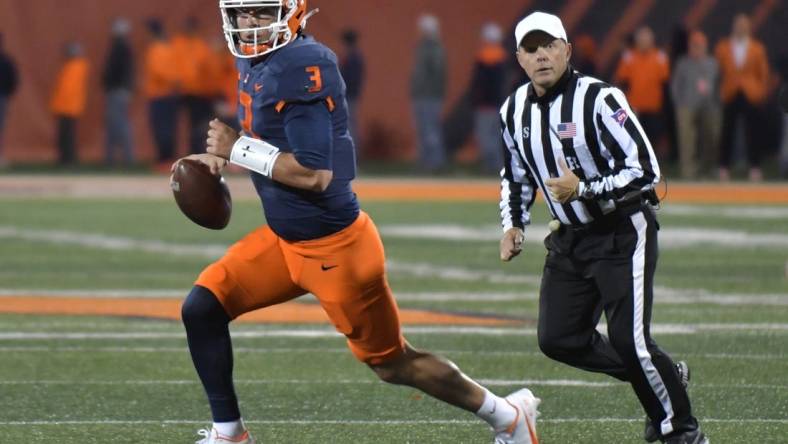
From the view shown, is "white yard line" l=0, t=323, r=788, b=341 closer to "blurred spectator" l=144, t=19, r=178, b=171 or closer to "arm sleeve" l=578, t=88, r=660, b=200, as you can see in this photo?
"arm sleeve" l=578, t=88, r=660, b=200

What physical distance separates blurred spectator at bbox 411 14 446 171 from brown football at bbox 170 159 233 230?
14.7 m

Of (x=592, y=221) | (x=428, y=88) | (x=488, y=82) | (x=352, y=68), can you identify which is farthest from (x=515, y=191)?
(x=352, y=68)

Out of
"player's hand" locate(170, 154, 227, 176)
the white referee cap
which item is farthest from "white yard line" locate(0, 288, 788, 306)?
"player's hand" locate(170, 154, 227, 176)

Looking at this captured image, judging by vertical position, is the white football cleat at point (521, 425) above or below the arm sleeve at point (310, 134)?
below

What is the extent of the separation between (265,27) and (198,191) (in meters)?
0.65

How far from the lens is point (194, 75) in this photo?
20.8 meters

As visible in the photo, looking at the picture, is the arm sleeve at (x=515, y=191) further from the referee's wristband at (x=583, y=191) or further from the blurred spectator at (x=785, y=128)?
the blurred spectator at (x=785, y=128)

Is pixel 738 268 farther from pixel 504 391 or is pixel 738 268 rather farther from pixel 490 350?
pixel 504 391

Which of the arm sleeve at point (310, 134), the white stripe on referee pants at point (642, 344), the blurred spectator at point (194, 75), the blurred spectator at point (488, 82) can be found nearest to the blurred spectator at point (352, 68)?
the blurred spectator at point (488, 82)

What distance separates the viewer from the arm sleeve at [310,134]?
17.9 ft

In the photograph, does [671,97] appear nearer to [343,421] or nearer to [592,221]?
[343,421]

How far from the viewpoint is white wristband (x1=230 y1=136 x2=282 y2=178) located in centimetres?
550

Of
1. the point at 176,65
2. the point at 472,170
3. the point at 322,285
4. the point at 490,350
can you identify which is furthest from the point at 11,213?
the point at 322,285

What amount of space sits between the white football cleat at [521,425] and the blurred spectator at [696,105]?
13703 millimetres
